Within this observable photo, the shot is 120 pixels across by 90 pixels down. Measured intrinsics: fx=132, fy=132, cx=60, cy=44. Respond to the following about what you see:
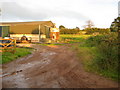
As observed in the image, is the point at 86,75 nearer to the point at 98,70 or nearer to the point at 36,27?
the point at 98,70

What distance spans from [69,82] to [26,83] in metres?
1.62

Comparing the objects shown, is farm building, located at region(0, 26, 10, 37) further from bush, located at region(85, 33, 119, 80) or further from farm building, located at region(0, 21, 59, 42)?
bush, located at region(85, 33, 119, 80)

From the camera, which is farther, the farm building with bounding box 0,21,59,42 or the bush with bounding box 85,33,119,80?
the farm building with bounding box 0,21,59,42

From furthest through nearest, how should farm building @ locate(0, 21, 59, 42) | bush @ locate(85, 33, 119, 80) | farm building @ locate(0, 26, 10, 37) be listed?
farm building @ locate(0, 26, 10, 37), farm building @ locate(0, 21, 59, 42), bush @ locate(85, 33, 119, 80)

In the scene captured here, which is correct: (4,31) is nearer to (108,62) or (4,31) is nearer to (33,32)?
(33,32)

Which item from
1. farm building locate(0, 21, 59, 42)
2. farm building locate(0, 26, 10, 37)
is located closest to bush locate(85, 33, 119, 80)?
farm building locate(0, 21, 59, 42)

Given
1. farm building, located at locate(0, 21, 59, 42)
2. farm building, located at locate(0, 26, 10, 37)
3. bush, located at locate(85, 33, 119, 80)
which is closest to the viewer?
bush, located at locate(85, 33, 119, 80)

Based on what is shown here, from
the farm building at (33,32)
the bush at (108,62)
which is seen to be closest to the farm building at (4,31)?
the farm building at (33,32)

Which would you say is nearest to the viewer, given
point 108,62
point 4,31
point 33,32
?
point 108,62

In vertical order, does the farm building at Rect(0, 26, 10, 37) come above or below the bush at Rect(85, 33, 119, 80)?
above

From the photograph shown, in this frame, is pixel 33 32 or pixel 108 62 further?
pixel 33 32

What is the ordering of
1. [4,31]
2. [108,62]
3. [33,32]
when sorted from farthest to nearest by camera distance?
[4,31] < [33,32] < [108,62]

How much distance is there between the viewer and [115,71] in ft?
19.5

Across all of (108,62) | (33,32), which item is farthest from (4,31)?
(108,62)
